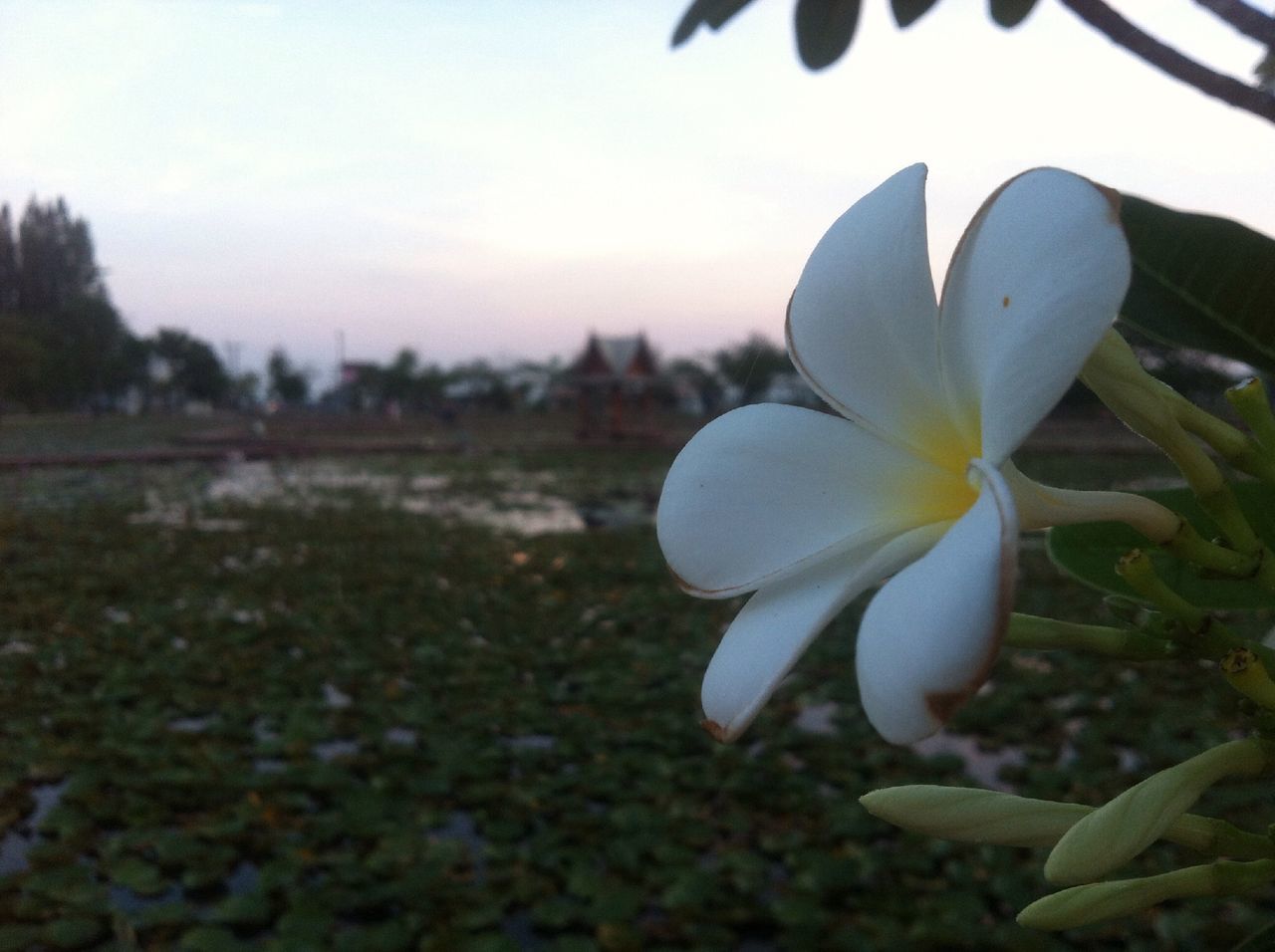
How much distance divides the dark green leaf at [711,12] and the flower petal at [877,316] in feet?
3.05

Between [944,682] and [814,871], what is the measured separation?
6.05 ft

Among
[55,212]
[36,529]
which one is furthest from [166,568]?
[55,212]

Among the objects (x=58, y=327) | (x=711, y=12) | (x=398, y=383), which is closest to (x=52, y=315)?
(x=58, y=327)

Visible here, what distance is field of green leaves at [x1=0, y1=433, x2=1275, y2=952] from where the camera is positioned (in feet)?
5.53

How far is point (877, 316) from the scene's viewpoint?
0.26 m

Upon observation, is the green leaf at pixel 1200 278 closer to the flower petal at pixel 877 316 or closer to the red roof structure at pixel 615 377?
the flower petal at pixel 877 316

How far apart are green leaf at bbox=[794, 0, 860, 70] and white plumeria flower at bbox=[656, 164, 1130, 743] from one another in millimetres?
1015

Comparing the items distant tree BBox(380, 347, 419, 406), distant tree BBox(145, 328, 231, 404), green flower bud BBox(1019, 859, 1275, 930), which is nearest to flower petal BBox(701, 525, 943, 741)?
green flower bud BBox(1019, 859, 1275, 930)

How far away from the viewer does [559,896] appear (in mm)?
1790

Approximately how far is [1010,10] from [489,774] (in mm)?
2005

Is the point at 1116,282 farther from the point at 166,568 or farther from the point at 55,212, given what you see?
the point at 55,212

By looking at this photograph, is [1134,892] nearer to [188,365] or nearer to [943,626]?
[943,626]

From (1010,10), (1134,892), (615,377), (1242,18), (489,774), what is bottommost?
(489,774)

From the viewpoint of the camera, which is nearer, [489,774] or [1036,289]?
[1036,289]
